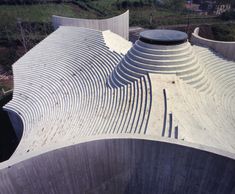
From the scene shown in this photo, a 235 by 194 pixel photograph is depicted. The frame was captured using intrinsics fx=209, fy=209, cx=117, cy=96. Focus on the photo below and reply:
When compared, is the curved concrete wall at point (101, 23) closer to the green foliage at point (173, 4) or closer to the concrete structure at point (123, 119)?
the concrete structure at point (123, 119)

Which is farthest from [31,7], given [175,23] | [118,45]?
[118,45]

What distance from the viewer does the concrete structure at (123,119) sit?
7527 mm

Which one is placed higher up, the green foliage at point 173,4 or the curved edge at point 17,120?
the green foliage at point 173,4

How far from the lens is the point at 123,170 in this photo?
→ 332 inches

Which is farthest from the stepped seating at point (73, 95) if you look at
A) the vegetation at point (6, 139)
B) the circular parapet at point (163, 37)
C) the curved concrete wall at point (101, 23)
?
the vegetation at point (6, 139)

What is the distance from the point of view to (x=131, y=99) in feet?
37.6

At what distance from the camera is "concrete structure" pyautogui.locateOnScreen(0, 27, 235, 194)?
24.7 ft

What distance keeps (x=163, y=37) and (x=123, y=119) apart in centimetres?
557

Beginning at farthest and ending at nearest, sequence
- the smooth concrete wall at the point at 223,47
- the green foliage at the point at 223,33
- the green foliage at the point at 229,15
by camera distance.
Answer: the green foliage at the point at 229,15, the green foliage at the point at 223,33, the smooth concrete wall at the point at 223,47

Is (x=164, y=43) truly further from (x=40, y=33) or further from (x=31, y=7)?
(x=31, y=7)

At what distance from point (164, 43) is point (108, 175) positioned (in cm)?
783

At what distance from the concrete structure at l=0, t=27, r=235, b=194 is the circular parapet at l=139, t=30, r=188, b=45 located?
0.19 ft

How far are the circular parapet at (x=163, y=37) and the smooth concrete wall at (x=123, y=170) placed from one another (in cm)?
684

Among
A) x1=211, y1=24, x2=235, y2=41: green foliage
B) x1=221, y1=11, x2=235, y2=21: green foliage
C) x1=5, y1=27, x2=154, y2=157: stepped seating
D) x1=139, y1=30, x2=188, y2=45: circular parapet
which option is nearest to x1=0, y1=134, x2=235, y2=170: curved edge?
x1=5, y1=27, x2=154, y2=157: stepped seating
